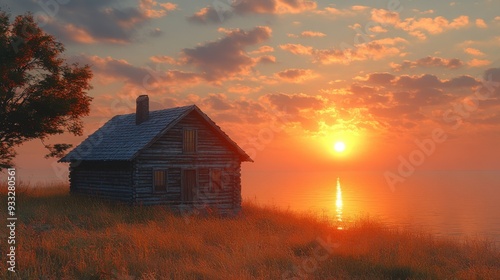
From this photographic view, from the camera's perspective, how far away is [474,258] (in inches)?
676

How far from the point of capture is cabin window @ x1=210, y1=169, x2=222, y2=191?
29.3 meters

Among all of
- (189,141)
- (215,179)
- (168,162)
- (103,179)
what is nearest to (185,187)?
(168,162)

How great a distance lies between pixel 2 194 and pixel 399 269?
2607 centimetres

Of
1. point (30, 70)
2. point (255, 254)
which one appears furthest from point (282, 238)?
point (30, 70)

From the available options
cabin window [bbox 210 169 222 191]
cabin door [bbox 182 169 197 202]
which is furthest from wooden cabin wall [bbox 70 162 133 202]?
cabin window [bbox 210 169 222 191]

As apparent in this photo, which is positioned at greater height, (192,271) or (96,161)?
(96,161)

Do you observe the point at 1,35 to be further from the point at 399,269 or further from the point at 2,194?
the point at 399,269

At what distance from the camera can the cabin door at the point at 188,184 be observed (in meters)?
28.1

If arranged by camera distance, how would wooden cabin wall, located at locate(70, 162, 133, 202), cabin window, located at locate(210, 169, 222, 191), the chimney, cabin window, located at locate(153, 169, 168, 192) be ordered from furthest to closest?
the chimney, cabin window, located at locate(210, 169, 222, 191), wooden cabin wall, located at locate(70, 162, 133, 202), cabin window, located at locate(153, 169, 168, 192)

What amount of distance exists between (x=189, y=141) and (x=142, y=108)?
4771 mm

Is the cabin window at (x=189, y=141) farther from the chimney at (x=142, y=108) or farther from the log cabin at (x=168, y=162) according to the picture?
the chimney at (x=142, y=108)

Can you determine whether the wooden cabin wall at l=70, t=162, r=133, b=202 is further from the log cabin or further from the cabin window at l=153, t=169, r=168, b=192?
the cabin window at l=153, t=169, r=168, b=192

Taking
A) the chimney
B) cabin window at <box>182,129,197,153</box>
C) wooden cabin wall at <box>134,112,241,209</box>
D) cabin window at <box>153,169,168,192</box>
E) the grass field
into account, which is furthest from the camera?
the chimney

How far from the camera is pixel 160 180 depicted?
90.1ft
